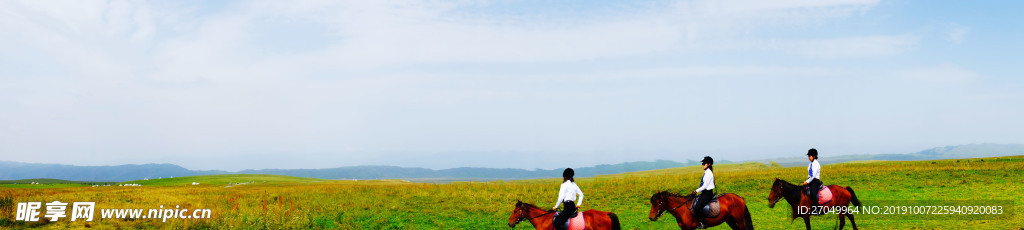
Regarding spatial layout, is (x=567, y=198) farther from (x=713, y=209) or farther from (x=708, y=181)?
(x=713, y=209)

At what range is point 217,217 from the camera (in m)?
25.3

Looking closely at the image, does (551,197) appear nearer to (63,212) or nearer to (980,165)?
(63,212)

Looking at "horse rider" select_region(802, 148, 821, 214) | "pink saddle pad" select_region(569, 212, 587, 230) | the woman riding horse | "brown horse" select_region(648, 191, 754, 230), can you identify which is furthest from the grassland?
"pink saddle pad" select_region(569, 212, 587, 230)

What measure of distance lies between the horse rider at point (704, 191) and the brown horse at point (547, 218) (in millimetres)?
3173

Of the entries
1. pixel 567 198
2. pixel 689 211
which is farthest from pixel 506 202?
pixel 567 198

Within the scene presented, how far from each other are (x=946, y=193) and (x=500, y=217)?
2500cm

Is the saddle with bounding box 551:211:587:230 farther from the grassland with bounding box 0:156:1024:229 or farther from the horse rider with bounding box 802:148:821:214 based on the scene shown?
the grassland with bounding box 0:156:1024:229

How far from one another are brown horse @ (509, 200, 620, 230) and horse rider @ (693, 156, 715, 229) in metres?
3.17

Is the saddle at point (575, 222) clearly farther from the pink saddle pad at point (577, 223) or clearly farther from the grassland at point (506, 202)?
the grassland at point (506, 202)

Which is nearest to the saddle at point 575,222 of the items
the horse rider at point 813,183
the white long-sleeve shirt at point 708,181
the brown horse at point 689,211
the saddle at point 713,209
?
the brown horse at point 689,211

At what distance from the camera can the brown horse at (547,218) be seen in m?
13.6

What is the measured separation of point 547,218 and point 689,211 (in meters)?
4.87

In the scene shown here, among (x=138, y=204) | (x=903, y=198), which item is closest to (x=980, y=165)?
(x=903, y=198)

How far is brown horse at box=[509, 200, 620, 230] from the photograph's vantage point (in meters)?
13.6
